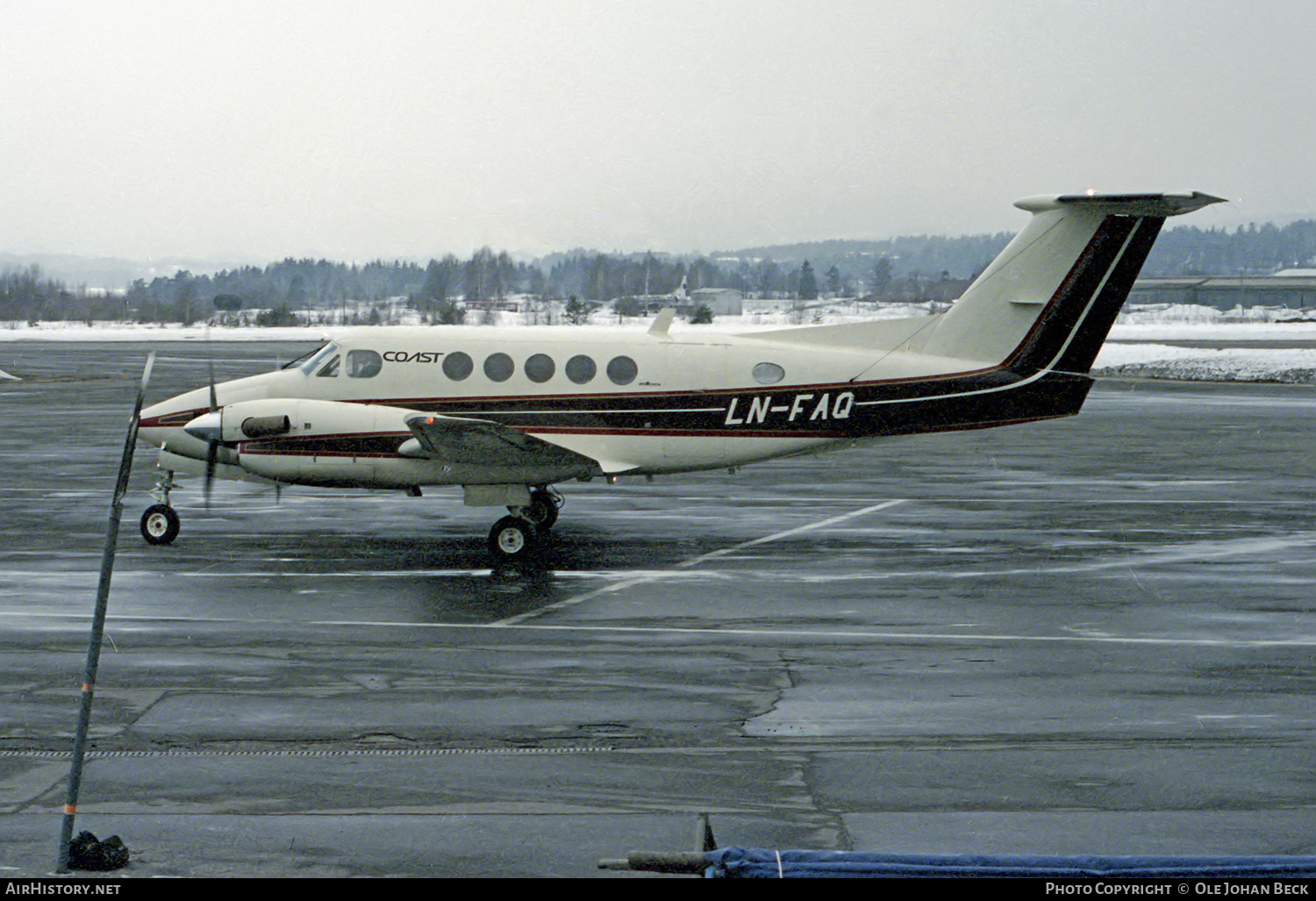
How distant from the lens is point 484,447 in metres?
16.5

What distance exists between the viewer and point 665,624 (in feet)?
43.1

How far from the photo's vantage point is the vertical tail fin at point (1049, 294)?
17594 mm

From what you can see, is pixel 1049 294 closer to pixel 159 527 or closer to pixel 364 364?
pixel 364 364

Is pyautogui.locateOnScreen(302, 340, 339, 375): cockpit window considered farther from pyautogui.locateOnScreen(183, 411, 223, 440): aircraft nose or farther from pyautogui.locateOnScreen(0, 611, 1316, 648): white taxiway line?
pyautogui.locateOnScreen(0, 611, 1316, 648): white taxiway line

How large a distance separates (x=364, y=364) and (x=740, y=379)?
459 cm

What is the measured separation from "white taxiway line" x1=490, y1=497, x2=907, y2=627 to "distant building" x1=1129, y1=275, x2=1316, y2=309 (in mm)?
115059

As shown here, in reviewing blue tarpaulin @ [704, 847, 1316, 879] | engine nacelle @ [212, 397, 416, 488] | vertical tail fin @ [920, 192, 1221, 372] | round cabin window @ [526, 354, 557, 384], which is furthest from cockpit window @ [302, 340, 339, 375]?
blue tarpaulin @ [704, 847, 1316, 879]

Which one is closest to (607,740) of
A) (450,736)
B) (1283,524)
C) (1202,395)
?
(450,736)

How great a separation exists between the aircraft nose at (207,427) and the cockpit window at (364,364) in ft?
5.45

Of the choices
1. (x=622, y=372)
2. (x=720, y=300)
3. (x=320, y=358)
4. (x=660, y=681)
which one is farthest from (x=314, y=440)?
(x=720, y=300)

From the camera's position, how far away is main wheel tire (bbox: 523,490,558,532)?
1827 cm

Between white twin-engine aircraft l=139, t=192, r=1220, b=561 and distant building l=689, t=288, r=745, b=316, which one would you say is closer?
white twin-engine aircraft l=139, t=192, r=1220, b=561

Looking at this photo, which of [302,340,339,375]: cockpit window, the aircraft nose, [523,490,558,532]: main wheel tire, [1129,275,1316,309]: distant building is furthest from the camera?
[1129,275,1316,309]: distant building

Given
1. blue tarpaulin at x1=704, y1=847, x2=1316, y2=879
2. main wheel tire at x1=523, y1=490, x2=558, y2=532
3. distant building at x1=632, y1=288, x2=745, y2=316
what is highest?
distant building at x1=632, y1=288, x2=745, y2=316
